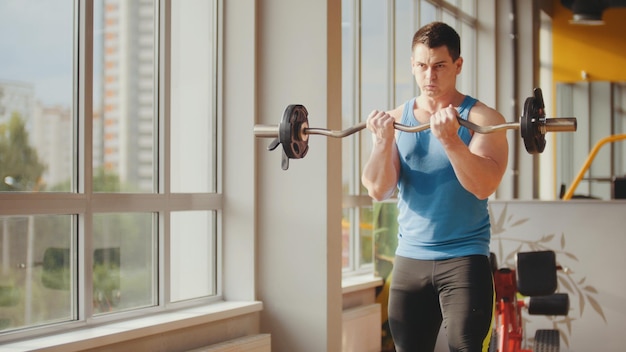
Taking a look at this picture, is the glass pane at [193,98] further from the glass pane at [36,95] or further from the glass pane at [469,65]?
the glass pane at [469,65]

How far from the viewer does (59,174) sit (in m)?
3.25

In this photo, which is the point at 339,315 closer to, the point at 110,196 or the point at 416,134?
the point at 110,196

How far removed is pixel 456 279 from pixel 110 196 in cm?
168

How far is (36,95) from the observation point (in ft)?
10.3

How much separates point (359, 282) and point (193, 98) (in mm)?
1624

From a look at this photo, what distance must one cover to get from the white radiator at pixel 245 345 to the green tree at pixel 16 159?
101 centimetres

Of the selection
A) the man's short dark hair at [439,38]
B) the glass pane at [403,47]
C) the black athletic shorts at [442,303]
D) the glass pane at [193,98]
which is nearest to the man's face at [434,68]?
the man's short dark hair at [439,38]

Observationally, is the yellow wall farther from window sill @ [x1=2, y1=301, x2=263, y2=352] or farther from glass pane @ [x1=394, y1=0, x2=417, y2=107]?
window sill @ [x1=2, y1=301, x2=263, y2=352]

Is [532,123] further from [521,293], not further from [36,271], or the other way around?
[36,271]

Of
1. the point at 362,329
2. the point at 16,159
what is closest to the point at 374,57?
the point at 362,329

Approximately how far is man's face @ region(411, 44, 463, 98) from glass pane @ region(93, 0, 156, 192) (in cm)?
155

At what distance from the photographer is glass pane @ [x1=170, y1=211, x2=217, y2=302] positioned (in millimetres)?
3926

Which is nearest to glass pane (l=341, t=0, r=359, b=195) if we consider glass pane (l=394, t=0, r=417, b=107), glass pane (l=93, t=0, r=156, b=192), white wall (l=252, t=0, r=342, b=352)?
glass pane (l=394, t=0, r=417, b=107)

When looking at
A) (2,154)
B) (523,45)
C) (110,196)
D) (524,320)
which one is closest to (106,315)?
(110,196)
